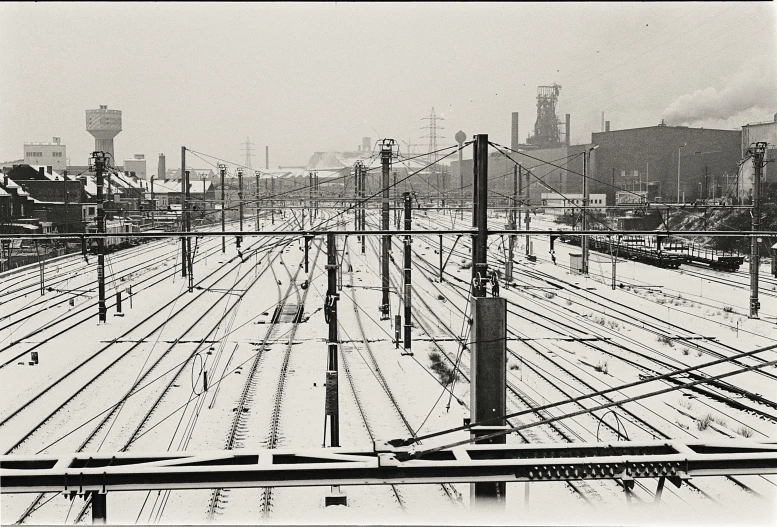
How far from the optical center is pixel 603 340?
16266 millimetres

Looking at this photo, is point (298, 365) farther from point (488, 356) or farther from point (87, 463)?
point (87, 463)

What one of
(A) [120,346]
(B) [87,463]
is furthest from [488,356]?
(A) [120,346]

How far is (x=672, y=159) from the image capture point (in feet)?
158

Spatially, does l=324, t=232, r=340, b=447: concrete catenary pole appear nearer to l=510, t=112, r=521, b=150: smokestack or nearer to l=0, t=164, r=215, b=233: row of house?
l=0, t=164, r=215, b=233: row of house

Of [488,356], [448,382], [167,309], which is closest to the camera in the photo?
[488,356]

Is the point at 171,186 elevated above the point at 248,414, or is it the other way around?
the point at 171,186

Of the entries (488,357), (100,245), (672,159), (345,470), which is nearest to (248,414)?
(488,357)

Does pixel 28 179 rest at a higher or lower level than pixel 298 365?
higher

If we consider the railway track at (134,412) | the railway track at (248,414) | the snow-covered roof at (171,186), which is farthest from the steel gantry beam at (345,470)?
the snow-covered roof at (171,186)

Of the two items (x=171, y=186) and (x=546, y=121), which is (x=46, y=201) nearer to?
(x=171, y=186)

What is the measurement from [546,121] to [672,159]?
21.2m

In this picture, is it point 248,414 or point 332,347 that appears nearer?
point 332,347

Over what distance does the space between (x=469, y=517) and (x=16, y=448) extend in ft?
28.2

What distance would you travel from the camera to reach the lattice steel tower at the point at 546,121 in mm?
66500
